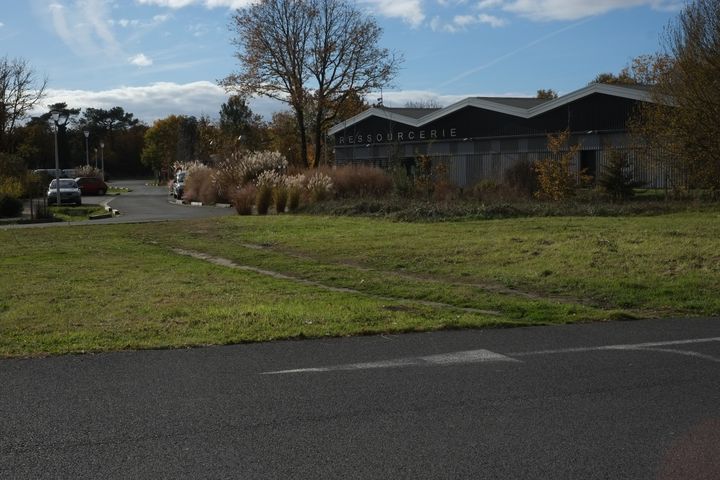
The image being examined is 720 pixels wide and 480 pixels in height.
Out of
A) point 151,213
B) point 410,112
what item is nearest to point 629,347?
point 151,213

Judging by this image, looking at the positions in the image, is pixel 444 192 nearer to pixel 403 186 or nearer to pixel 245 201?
pixel 403 186

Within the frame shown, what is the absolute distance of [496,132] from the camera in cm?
4878

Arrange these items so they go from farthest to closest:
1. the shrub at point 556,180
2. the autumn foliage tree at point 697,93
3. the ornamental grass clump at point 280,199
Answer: the ornamental grass clump at point 280,199, the shrub at point 556,180, the autumn foliage tree at point 697,93

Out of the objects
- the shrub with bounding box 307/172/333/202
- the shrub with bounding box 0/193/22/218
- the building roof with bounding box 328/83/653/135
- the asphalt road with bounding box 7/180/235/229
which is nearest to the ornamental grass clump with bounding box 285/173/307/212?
the shrub with bounding box 307/172/333/202

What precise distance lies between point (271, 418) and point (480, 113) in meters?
45.6

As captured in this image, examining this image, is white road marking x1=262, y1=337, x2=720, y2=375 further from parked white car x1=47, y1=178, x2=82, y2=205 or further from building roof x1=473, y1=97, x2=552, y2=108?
building roof x1=473, y1=97, x2=552, y2=108

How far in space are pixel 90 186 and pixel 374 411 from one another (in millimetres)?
57104

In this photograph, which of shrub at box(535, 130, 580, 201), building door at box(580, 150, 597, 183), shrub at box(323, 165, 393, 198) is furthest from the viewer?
building door at box(580, 150, 597, 183)

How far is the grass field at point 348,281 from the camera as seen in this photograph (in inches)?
354

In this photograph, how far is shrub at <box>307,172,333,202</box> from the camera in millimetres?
30352

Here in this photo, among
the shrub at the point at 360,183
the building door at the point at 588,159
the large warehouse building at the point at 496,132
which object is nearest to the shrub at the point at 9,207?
the shrub at the point at 360,183

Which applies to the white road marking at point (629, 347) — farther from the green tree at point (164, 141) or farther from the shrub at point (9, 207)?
the green tree at point (164, 141)

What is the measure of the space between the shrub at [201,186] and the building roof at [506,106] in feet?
49.9

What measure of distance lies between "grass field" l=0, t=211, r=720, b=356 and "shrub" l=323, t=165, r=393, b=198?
10.8m
